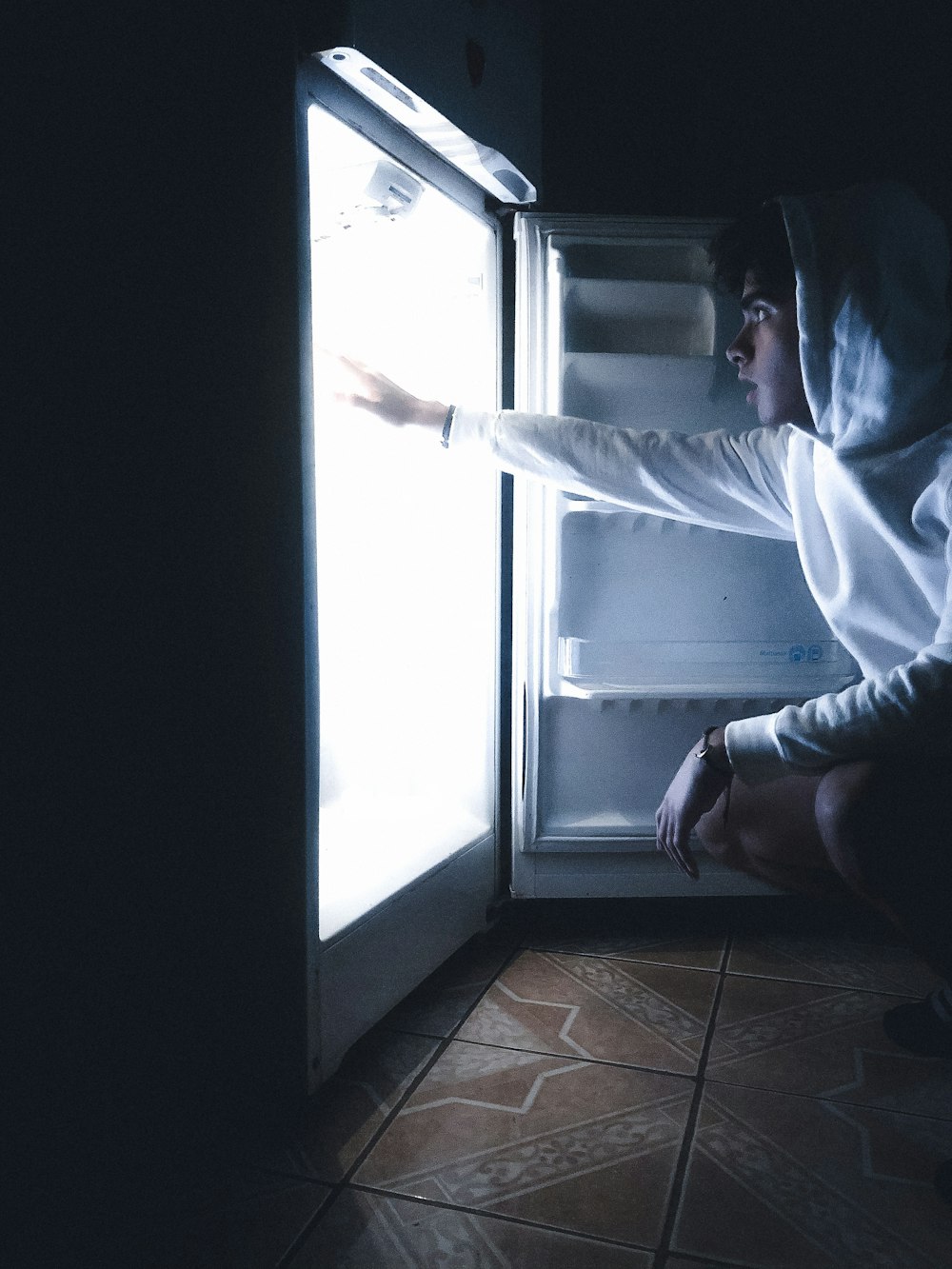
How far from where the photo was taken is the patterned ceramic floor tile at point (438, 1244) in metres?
0.95

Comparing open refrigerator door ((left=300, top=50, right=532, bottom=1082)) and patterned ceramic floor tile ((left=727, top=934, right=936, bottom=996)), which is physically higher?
open refrigerator door ((left=300, top=50, right=532, bottom=1082))

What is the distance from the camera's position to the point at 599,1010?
151cm

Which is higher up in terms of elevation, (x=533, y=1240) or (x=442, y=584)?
(x=442, y=584)

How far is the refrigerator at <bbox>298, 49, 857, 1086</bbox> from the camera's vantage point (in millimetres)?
1597

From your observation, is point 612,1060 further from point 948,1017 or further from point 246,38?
point 246,38

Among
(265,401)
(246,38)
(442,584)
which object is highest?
(246,38)

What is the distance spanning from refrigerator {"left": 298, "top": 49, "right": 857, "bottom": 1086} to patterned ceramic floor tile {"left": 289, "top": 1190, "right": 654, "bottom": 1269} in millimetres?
496

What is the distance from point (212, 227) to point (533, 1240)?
46.2 inches

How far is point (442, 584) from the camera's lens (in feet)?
5.54

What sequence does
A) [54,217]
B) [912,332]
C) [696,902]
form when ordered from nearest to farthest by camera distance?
1. [54,217]
2. [912,332]
3. [696,902]

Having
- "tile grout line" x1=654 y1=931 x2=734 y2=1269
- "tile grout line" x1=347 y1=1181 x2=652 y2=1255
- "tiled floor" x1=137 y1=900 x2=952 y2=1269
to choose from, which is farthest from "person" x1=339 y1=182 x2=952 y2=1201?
"tile grout line" x1=347 y1=1181 x2=652 y2=1255

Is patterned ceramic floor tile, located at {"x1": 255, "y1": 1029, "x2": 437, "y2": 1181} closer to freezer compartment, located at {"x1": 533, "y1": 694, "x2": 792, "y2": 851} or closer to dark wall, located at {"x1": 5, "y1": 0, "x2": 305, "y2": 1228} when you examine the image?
dark wall, located at {"x1": 5, "y1": 0, "x2": 305, "y2": 1228}

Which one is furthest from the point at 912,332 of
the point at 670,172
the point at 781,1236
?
the point at 781,1236

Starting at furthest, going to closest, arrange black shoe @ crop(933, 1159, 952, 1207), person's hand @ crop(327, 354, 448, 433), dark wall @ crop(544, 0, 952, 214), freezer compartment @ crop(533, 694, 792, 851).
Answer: dark wall @ crop(544, 0, 952, 214)
freezer compartment @ crop(533, 694, 792, 851)
person's hand @ crop(327, 354, 448, 433)
black shoe @ crop(933, 1159, 952, 1207)
